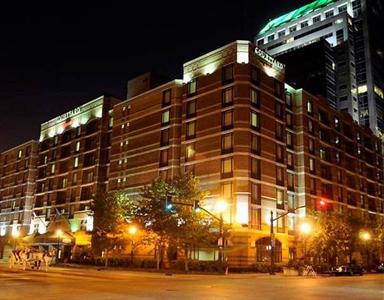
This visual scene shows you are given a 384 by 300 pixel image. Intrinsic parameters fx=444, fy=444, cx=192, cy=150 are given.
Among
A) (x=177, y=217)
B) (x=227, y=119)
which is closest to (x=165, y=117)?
(x=227, y=119)

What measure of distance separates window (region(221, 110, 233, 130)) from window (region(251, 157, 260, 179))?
5.38 metres

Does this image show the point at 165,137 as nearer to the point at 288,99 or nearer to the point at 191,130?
the point at 191,130

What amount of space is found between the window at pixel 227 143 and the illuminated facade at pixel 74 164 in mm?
26858

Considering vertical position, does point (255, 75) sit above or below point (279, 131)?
above

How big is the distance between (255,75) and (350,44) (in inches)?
3901

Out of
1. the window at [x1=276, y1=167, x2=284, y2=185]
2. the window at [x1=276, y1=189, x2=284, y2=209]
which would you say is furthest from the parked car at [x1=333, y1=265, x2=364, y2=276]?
the window at [x1=276, y1=167, x2=284, y2=185]

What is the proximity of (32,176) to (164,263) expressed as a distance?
58283 millimetres

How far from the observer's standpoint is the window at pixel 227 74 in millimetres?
59781

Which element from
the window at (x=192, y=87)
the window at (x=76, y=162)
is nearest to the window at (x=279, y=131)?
the window at (x=192, y=87)

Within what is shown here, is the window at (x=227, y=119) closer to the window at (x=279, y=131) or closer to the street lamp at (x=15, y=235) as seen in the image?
the window at (x=279, y=131)

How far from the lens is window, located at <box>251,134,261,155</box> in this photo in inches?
2270

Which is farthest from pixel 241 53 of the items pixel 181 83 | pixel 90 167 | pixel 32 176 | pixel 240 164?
pixel 32 176

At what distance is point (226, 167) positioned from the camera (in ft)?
188

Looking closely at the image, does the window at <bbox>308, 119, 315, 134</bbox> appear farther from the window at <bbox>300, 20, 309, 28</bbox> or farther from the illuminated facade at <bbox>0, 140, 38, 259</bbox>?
the window at <bbox>300, 20, 309, 28</bbox>
